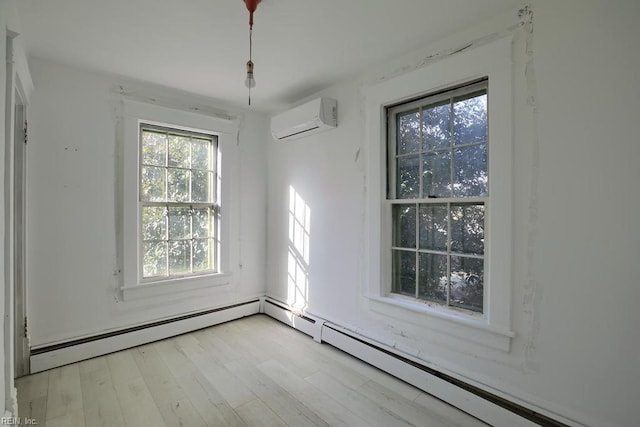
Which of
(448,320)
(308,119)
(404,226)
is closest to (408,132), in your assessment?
(404,226)

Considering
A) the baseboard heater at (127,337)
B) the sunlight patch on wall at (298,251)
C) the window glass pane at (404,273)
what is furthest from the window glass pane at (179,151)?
the window glass pane at (404,273)

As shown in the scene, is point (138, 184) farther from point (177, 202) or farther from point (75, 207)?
point (75, 207)

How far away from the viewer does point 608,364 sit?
1.53 metres

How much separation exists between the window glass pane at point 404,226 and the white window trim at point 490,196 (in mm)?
58

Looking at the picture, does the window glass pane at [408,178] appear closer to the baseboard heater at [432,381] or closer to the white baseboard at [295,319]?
the baseboard heater at [432,381]

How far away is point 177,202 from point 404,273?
2.31 meters

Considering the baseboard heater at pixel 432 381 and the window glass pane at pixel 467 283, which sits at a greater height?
the window glass pane at pixel 467 283

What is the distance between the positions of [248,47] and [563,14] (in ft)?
6.34

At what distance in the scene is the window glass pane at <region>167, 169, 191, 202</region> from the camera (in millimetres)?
3123

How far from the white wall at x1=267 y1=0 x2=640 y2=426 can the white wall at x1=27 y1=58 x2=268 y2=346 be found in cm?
278

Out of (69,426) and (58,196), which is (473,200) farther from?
(58,196)

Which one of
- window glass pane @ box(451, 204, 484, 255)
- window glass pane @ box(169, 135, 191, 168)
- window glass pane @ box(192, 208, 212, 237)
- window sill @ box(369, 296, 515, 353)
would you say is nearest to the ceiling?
window glass pane @ box(169, 135, 191, 168)

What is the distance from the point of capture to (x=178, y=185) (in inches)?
125

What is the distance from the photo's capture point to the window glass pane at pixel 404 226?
241 centimetres
